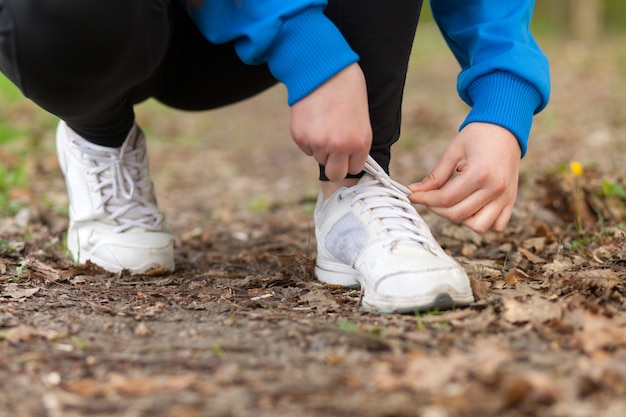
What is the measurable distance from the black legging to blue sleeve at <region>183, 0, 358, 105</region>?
20cm

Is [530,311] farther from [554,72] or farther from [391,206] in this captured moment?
[554,72]

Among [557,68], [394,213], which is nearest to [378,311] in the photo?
[394,213]

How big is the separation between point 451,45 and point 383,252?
0.77 m

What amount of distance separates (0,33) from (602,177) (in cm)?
229

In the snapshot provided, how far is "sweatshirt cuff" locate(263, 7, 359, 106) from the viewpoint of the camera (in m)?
1.44

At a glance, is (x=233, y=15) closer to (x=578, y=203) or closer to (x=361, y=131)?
(x=361, y=131)

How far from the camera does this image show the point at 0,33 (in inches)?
56.7

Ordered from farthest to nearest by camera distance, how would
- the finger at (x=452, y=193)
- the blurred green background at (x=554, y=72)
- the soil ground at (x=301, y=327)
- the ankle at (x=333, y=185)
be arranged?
the blurred green background at (x=554, y=72) → the ankle at (x=333, y=185) → the finger at (x=452, y=193) → the soil ground at (x=301, y=327)

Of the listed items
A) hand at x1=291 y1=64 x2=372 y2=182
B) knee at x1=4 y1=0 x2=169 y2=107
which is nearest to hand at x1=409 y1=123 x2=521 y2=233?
hand at x1=291 y1=64 x2=372 y2=182

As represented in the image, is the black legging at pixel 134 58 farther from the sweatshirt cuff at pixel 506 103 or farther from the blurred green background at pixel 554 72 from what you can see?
the blurred green background at pixel 554 72

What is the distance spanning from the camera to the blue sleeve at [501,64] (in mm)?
1711

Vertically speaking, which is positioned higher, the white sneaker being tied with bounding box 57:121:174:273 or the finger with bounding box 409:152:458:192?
the finger with bounding box 409:152:458:192

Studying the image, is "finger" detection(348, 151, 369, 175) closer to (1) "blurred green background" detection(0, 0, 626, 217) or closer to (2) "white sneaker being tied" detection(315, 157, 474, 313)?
(2) "white sneaker being tied" detection(315, 157, 474, 313)

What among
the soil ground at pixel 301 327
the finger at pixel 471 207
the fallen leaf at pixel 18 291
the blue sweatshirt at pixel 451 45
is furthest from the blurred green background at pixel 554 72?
the finger at pixel 471 207
